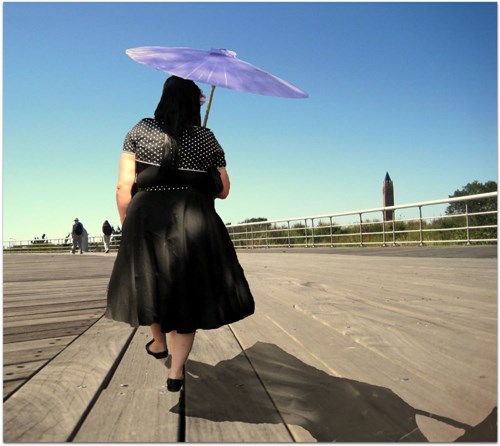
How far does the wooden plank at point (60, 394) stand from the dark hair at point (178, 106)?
87 cm

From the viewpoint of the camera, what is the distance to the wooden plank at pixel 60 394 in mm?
1242

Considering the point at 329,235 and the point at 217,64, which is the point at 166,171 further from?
the point at 329,235

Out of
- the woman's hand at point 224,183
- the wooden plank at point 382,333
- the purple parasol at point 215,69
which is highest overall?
the purple parasol at point 215,69

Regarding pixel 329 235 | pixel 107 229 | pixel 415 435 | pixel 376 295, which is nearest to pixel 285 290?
pixel 376 295

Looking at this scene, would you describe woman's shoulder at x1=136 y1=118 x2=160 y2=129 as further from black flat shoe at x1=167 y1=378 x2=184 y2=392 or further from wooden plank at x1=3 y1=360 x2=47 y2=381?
wooden plank at x1=3 y1=360 x2=47 y2=381

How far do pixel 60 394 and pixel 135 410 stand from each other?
12.0 inches

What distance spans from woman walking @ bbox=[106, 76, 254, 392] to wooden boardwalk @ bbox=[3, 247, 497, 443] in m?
0.23

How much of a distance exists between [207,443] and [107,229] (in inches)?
767

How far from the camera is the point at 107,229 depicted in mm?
19828

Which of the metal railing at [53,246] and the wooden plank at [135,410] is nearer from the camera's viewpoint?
the wooden plank at [135,410]

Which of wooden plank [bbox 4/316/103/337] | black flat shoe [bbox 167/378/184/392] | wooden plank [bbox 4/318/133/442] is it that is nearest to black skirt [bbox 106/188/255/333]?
black flat shoe [bbox 167/378/184/392]

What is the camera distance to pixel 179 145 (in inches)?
63.6

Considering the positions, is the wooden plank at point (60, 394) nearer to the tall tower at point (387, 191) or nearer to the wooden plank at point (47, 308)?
the wooden plank at point (47, 308)

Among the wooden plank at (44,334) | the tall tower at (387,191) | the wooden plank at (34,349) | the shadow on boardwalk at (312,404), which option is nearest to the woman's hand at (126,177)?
the shadow on boardwalk at (312,404)
